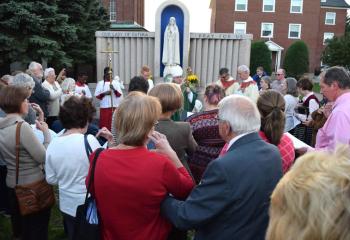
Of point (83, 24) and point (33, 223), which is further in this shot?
point (83, 24)

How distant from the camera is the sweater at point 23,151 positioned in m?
3.12

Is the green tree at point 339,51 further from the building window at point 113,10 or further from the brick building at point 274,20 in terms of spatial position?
the building window at point 113,10

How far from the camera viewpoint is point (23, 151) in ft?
10.4

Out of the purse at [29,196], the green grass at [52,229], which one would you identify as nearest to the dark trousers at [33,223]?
the purse at [29,196]

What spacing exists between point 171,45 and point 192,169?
8992 millimetres

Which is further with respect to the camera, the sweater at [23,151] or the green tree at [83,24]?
the green tree at [83,24]

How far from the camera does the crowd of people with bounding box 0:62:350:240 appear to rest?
1039 millimetres

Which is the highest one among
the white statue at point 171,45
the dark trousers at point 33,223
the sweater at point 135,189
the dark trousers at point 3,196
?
the white statue at point 171,45

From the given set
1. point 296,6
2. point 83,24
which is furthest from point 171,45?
point 296,6

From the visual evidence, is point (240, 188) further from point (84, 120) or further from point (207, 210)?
point (84, 120)

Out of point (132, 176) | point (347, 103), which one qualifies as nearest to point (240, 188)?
point (132, 176)

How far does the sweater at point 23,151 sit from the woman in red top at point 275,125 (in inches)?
74.7

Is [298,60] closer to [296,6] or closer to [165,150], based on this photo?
[296,6]

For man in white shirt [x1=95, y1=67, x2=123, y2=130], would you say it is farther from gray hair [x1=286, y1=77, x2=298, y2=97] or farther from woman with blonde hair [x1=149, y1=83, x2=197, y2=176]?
woman with blonde hair [x1=149, y1=83, x2=197, y2=176]
